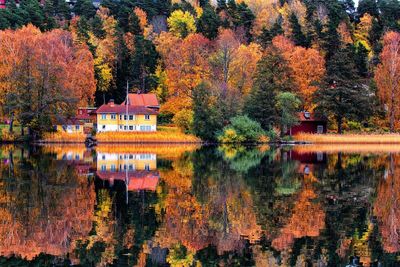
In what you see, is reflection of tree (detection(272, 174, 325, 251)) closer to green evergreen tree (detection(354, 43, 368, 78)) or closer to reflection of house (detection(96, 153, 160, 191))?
reflection of house (detection(96, 153, 160, 191))

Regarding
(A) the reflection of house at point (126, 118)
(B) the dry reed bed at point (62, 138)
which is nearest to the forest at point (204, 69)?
(B) the dry reed bed at point (62, 138)

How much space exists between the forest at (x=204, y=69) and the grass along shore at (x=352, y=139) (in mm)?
2737

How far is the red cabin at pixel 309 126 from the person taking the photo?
239 ft

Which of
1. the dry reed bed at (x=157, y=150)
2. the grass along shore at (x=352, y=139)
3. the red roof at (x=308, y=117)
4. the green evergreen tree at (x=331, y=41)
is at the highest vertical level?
the green evergreen tree at (x=331, y=41)

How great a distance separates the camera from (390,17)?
4038 inches

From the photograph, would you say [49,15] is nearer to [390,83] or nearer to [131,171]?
[390,83]

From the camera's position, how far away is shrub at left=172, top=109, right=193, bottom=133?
66750 mm

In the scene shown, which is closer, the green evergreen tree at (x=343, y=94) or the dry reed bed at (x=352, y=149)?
the dry reed bed at (x=352, y=149)

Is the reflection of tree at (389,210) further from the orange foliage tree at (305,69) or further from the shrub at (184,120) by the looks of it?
the orange foliage tree at (305,69)

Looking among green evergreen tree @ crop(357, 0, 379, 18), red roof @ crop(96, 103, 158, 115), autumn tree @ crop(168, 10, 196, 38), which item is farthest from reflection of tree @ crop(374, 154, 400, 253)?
green evergreen tree @ crop(357, 0, 379, 18)

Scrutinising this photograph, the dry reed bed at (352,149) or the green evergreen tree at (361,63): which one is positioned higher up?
the green evergreen tree at (361,63)

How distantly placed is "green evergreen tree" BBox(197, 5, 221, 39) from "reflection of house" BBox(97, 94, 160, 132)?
73.9 feet

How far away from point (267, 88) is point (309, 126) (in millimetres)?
11127

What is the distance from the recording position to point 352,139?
217ft
